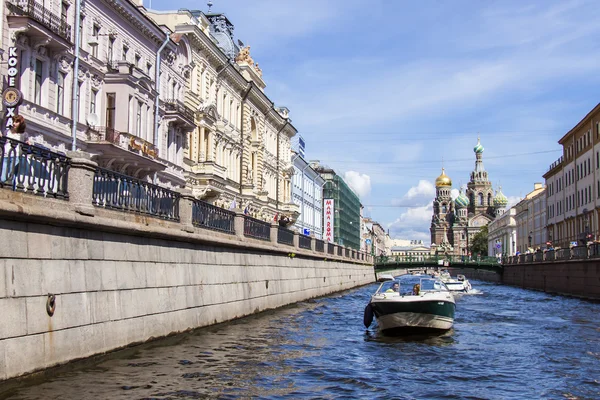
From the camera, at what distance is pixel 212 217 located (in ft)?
82.8

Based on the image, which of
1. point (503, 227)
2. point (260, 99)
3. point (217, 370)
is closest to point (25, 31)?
point (217, 370)

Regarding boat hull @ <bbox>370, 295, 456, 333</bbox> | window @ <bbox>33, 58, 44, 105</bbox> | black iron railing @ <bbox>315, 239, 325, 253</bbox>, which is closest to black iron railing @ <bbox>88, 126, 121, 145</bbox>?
window @ <bbox>33, 58, 44, 105</bbox>

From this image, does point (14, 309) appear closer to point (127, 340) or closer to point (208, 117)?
point (127, 340)

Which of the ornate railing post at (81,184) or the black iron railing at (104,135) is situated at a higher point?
Answer: the black iron railing at (104,135)

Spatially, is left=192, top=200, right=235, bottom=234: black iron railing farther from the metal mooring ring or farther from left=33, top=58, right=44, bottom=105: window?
the metal mooring ring

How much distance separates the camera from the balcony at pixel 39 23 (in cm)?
2520

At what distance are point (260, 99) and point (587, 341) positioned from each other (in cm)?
3994

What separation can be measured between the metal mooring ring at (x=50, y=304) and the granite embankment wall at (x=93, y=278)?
18mm

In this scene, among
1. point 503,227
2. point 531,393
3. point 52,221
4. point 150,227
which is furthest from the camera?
point 503,227

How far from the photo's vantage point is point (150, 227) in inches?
712

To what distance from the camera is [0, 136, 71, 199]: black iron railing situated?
12.7m

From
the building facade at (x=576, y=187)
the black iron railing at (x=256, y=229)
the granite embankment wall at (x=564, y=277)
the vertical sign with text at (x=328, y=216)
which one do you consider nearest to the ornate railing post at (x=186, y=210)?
the black iron railing at (x=256, y=229)

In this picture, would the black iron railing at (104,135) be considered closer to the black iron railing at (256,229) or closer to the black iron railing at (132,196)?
the black iron railing at (256,229)

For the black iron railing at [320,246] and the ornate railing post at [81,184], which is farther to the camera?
the black iron railing at [320,246]
